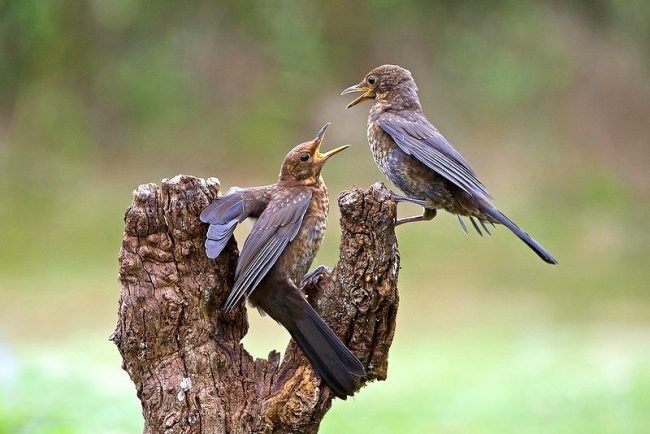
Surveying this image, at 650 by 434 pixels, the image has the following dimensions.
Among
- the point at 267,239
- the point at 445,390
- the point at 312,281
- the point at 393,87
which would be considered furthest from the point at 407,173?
the point at 445,390

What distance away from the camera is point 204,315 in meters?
4.07

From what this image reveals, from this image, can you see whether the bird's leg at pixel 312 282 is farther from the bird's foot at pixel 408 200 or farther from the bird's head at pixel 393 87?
the bird's head at pixel 393 87

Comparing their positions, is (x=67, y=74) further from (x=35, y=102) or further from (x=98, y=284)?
(x=98, y=284)

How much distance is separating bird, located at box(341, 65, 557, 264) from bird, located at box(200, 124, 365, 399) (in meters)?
0.41

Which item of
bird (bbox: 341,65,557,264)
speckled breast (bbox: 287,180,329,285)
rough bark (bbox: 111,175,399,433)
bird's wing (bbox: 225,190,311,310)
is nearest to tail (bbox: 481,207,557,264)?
bird (bbox: 341,65,557,264)

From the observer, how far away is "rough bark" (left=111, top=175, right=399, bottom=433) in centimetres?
396

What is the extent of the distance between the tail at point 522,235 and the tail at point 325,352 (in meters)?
0.84

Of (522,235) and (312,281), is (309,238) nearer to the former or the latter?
(312,281)

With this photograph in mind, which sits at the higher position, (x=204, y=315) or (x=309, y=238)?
(x=309, y=238)

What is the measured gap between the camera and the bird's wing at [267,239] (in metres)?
3.98

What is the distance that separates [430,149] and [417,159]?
3.3 inches

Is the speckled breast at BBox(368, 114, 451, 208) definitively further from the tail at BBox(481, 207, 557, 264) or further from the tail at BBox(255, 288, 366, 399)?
the tail at BBox(255, 288, 366, 399)

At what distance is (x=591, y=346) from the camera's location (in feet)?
33.3

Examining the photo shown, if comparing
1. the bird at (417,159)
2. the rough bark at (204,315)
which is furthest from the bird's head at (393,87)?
the rough bark at (204,315)
